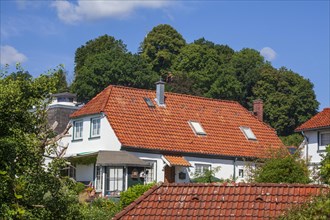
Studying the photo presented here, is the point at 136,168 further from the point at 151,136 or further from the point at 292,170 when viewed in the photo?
the point at 292,170

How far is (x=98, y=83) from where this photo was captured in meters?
81.8

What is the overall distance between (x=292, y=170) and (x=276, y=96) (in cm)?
5331

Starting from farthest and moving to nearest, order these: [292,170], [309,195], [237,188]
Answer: [292,170] → [237,188] → [309,195]

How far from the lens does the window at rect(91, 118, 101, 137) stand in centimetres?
4962

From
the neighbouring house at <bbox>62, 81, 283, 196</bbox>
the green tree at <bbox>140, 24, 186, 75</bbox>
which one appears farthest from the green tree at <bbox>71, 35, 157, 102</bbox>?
the neighbouring house at <bbox>62, 81, 283, 196</bbox>

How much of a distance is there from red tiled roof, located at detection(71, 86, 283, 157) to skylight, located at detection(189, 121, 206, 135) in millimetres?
287

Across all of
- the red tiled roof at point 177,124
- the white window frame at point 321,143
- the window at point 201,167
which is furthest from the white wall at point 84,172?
the white window frame at point 321,143

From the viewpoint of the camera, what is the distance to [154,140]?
48594 millimetres

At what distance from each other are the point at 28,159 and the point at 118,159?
24.8 metres

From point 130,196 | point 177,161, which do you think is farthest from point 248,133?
point 130,196

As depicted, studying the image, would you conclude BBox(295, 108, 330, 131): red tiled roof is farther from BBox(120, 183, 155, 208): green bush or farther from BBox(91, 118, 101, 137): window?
BBox(120, 183, 155, 208): green bush

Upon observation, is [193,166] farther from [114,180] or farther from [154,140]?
[114,180]

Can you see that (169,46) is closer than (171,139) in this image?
No

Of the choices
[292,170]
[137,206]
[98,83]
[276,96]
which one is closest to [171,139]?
[292,170]
